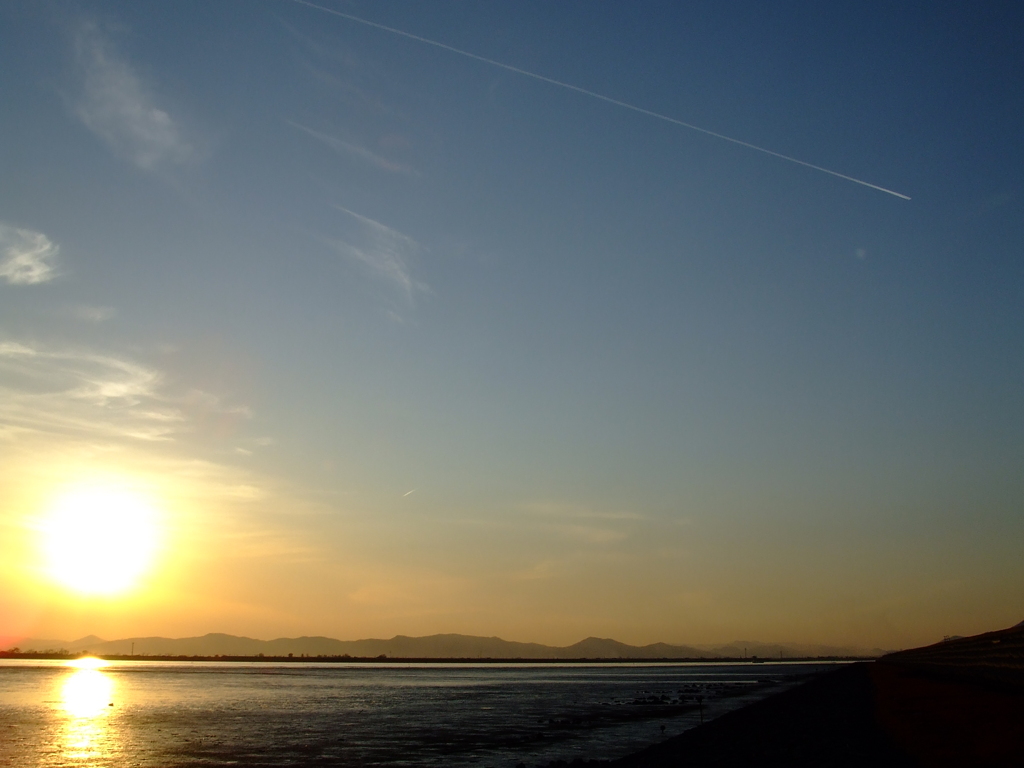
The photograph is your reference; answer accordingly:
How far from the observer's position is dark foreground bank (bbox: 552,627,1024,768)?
79.8 ft

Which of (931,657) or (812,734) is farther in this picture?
(931,657)

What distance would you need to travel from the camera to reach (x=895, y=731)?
31516 mm

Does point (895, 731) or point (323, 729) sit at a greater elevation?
point (895, 731)

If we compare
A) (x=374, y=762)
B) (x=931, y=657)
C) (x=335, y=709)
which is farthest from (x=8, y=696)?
(x=931, y=657)

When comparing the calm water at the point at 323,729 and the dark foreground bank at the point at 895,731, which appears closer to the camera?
the dark foreground bank at the point at 895,731

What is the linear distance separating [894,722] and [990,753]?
48.4ft

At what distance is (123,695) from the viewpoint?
84.3m

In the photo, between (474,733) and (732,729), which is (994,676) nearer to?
(732,729)

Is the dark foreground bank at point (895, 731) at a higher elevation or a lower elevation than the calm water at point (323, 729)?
higher

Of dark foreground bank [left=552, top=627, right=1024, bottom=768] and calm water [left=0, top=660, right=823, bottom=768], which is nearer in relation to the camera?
dark foreground bank [left=552, top=627, right=1024, bottom=768]

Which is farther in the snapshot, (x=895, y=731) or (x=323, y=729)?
(x=323, y=729)

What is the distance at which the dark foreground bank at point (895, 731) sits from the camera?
2433cm

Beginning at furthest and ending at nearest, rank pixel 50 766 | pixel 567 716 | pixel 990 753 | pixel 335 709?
1. pixel 335 709
2. pixel 567 716
3. pixel 50 766
4. pixel 990 753

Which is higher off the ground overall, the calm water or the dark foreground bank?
the dark foreground bank
